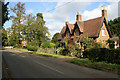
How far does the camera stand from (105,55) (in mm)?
15633

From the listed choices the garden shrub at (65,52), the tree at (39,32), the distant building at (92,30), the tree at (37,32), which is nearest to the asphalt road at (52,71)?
the garden shrub at (65,52)

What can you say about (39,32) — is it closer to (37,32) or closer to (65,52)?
(37,32)

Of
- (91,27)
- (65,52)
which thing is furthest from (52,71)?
(91,27)

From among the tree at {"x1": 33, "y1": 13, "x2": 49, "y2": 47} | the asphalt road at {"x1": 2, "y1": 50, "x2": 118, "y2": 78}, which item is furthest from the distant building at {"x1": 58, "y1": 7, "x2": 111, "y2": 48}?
the tree at {"x1": 33, "y1": 13, "x2": 49, "y2": 47}

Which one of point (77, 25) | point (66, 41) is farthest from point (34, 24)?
point (77, 25)

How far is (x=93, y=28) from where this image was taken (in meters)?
28.4

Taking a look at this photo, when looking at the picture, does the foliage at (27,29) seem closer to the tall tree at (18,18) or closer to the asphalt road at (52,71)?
the tall tree at (18,18)

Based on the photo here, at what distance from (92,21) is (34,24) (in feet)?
74.9

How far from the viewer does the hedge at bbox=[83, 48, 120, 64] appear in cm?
1397

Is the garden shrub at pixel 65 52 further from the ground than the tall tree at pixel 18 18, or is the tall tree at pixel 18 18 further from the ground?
the tall tree at pixel 18 18

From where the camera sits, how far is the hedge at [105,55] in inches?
550

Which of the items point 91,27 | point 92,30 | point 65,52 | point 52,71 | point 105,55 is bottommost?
point 52,71

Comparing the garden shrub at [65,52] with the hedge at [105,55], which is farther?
the garden shrub at [65,52]

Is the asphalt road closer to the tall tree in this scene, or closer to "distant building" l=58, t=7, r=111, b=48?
"distant building" l=58, t=7, r=111, b=48
